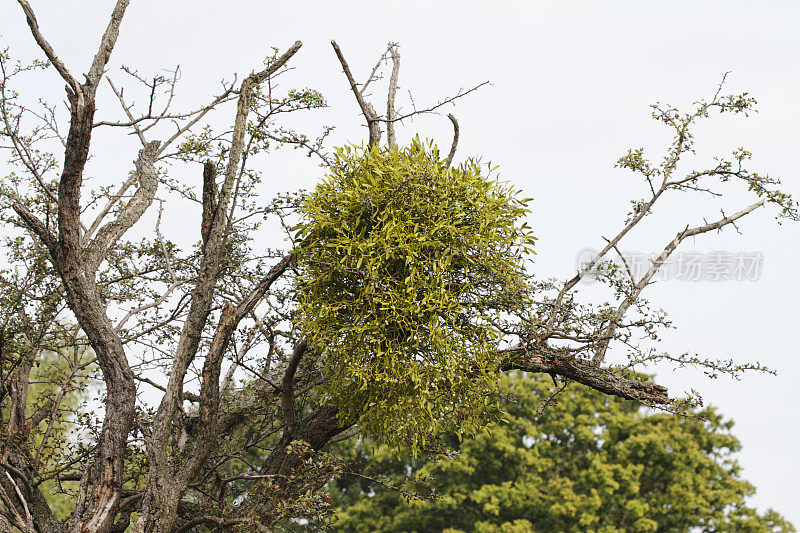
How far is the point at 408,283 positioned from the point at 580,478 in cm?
1641

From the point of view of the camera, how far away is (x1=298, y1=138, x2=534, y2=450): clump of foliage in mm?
5809

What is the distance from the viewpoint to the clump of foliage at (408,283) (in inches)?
229

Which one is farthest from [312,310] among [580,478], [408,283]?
[580,478]

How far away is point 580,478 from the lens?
20.5 m

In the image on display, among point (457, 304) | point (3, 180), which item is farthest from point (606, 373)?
point (3, 180)

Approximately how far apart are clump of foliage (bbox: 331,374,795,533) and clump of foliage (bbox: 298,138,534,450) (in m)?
14.0

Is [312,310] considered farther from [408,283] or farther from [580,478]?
[580,478]

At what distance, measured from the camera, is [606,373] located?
266 inches

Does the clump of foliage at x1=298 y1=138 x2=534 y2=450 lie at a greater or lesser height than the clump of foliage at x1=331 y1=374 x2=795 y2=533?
lesser

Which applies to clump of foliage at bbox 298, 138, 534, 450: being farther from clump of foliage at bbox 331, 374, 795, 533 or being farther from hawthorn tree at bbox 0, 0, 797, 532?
clump of foliage at bbox 331, 374, 795, 533

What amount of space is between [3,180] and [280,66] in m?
3.69

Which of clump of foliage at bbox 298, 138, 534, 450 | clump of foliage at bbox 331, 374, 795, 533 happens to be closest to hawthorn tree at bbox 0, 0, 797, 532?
clump of foliage at bbox 298, 138, 534, 450

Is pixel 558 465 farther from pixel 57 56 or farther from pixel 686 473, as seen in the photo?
pixel 57 56

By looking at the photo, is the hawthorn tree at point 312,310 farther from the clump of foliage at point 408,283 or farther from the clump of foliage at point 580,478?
the clump of foliage at point 580,478
